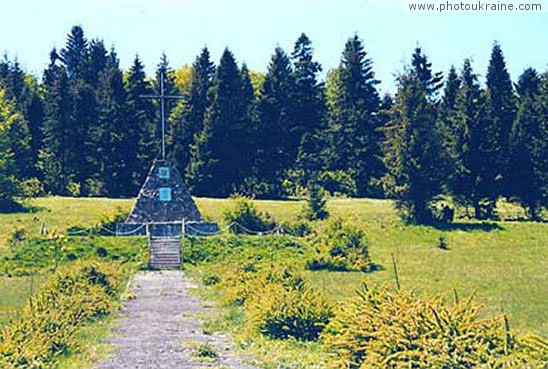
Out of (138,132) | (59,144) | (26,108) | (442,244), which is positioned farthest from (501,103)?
(26,108)

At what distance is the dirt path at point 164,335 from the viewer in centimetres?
1422

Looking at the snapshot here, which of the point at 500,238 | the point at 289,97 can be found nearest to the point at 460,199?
the point at 500,238

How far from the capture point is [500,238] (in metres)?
45.1

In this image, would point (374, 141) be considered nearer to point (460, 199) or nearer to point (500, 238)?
point (460, 199)

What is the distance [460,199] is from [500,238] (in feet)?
29.6

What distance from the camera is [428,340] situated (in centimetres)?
1138

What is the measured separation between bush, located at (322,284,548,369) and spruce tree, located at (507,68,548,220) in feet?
139

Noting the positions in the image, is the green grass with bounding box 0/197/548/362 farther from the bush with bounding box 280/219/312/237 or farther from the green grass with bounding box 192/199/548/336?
the bush with bounding box 280/219/312/237

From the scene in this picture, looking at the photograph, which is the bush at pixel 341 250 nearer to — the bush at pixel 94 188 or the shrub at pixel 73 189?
the bush at pixel 94 188

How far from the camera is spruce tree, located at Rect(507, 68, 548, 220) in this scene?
53688mm

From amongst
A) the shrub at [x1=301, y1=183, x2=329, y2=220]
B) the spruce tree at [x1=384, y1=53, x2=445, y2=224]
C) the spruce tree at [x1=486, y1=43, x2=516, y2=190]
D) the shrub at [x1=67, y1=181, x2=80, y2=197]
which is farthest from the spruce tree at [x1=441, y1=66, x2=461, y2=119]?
the shrub at [x1=67, y1=181, x2=80, y2=197]

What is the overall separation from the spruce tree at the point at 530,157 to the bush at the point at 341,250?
18.2 metres

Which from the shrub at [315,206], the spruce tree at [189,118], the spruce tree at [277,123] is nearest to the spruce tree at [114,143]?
the spruce tree at [189,118]

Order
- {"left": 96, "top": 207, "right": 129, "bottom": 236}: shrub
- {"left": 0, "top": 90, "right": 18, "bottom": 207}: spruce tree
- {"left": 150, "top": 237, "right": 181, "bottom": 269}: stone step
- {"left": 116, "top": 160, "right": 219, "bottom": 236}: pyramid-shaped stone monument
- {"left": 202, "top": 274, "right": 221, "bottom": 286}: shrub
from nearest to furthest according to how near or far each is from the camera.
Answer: {"left": 202, "top": 274, "right": 221, "bottom": 286}: shrub < {"left": 150, "top": 237, "right": 181, "bottom": 269}: stone step < {"left": 96, "top": 207, "right": 129, "bottom": 236}: shrub < {"left": 116, "top": 160, "right": 219, "bottom": 236}: pyramid-shaped stone monument < {"left": 0, "top": 90, "right": 18, "bottom": 207}: spruce tree
